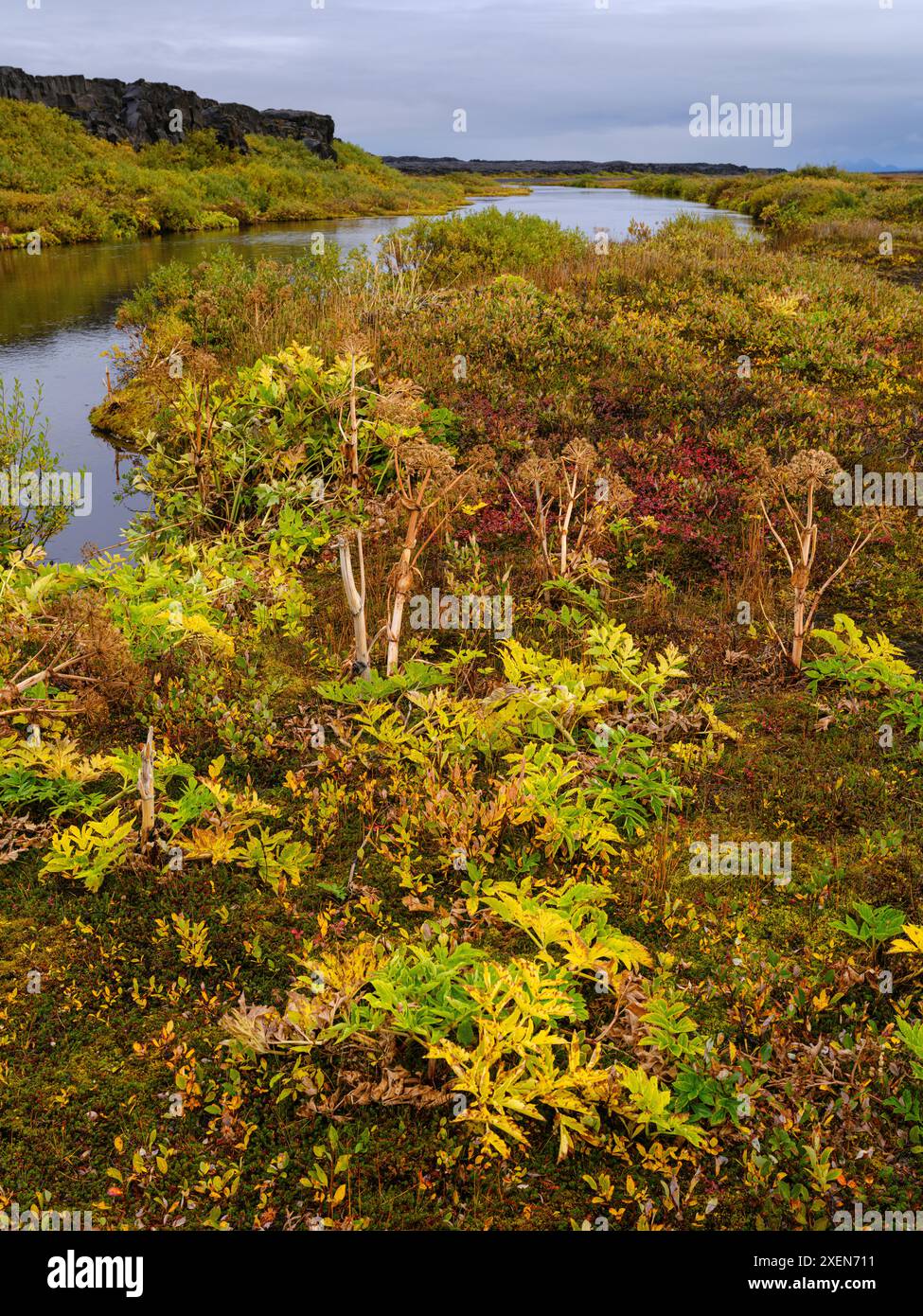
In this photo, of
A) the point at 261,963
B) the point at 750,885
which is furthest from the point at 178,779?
the point at 750,885

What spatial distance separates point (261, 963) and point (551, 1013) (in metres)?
1.49

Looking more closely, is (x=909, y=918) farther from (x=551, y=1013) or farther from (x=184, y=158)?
(x=184, y=158)

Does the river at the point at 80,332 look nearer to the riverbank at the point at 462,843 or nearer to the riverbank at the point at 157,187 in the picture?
→ the riverbank at the point at 462,843

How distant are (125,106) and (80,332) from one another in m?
71.9

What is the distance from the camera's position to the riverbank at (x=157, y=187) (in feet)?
119

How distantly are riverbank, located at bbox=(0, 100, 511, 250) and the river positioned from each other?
1931 millimetres

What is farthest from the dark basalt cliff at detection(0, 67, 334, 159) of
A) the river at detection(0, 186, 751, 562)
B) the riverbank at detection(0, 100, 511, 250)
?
the river at detection(0, 186, 751, 562)

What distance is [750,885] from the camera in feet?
14.6

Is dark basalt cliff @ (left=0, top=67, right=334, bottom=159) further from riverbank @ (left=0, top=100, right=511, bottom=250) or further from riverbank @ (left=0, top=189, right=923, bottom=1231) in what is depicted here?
riverbank @ (left=0, top=189, right=923, bottom=1231)

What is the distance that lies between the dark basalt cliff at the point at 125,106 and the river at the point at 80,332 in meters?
39.1

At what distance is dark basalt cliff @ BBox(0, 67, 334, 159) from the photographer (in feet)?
221

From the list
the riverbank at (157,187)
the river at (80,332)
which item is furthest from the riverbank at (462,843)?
the riverbank at (157,187)

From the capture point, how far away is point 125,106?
242ft

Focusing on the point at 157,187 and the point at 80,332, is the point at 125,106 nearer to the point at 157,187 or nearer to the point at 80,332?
the point at 157,187
